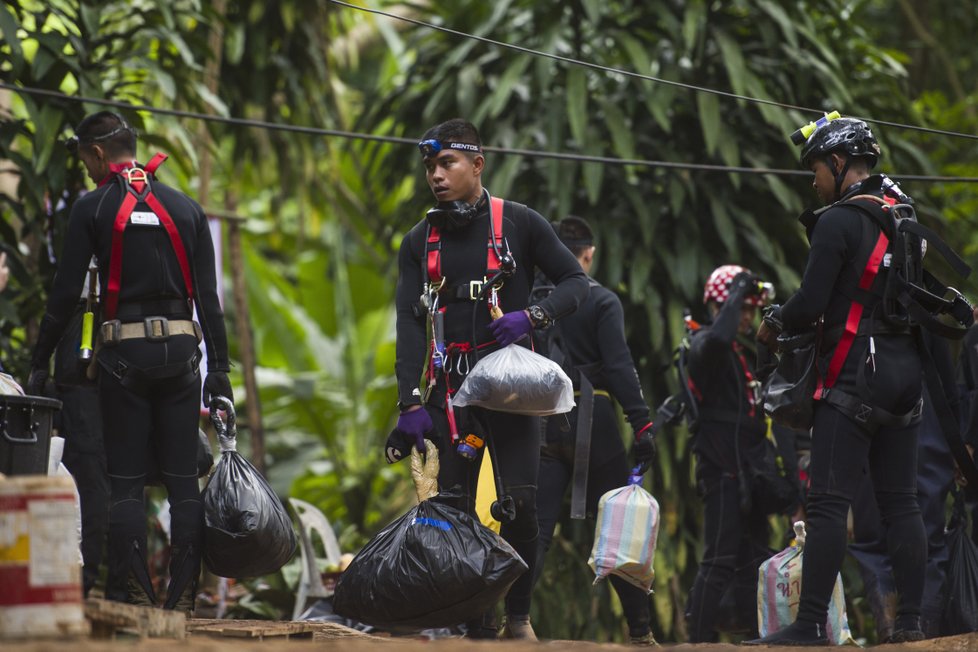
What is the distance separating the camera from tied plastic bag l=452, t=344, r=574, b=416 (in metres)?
6.00

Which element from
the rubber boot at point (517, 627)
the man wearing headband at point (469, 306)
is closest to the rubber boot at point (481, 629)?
the man wearing headband at point (469, 306)

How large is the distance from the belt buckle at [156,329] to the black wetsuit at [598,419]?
2079 millimetres

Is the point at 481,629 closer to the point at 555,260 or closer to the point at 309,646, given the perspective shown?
the point at 555,260

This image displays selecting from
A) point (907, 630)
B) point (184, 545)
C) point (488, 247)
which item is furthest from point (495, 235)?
point (907, 630)

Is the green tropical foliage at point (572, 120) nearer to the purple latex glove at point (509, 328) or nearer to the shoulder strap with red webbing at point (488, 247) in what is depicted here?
the shoulder strap with red webbing at point (488, 247)

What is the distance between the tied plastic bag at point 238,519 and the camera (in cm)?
666

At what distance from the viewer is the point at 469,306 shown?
6.35 m

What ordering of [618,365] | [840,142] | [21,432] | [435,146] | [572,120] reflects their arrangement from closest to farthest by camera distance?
[21,432], [840,142], [435,146], [618,365], [572,120]

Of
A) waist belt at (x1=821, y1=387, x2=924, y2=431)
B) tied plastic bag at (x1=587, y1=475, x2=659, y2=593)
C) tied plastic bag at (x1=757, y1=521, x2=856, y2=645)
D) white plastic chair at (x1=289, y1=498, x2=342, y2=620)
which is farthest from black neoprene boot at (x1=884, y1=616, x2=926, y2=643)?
white plastic chair at (x1=289, y1=498, x2=342, y2=620)

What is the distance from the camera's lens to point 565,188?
1128 cm

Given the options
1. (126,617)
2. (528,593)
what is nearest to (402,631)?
(528,593)

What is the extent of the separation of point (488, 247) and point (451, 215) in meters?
0.22

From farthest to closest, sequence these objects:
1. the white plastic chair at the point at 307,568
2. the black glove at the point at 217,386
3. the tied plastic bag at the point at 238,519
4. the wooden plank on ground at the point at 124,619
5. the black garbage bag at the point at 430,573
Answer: the white plastic chair at the point at 307,568
the black glove at the point at 217,386
the tied plastic bag at the point at 238,519
the black garbage bag at the point at 430,573
the wooden plank on ground at the point at 124,619

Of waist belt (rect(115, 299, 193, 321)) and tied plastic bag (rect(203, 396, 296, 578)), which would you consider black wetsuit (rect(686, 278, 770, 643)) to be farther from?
waist belt (rect(115, 299, 193, 321))
